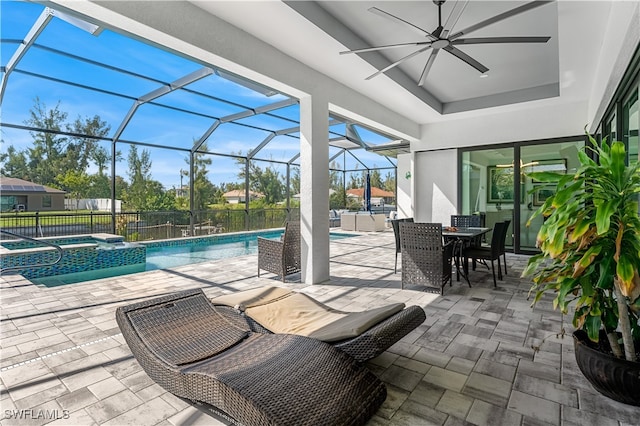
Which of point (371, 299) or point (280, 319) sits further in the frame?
point (371, 299)

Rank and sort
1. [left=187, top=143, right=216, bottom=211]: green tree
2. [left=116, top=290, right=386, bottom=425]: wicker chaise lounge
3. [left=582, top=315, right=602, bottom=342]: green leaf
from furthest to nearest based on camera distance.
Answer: [left=187, top=143, right=216, bottom=211]: green tree
[left=582, top=315, right=602, bottom=342]: green leaf
[left=116, top=290, right=386, bottom=425]: wicker chaise lounge

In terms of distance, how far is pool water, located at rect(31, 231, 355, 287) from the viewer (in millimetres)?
5465

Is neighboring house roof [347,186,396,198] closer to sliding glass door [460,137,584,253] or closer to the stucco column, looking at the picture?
sliding glass door [460,137,584,253]

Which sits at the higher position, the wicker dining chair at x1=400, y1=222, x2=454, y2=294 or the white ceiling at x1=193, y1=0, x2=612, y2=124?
the white ceiling at x1=193, y1=0, x2=612, y2=124

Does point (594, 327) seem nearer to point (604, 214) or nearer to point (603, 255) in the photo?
point (603, 255)

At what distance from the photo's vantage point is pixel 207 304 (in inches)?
103

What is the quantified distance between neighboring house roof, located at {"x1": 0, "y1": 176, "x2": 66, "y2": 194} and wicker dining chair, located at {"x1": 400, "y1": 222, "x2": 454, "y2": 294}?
10035 millimetres

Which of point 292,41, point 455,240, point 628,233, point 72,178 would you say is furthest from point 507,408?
point 72,178

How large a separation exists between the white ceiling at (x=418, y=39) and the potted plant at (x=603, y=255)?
231cm

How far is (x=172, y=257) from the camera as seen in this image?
7.98 m

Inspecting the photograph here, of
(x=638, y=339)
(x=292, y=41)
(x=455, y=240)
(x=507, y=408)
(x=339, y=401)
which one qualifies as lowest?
(x=507, y=408)

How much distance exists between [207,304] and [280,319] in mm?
592

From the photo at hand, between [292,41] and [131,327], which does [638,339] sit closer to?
[131,327]

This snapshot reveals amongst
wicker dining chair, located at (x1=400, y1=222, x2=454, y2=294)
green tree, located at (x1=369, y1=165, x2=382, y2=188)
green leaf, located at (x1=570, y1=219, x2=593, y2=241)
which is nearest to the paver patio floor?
wicker dining chair, located at (x1=400, y1=222, x2=454, y2=294)
